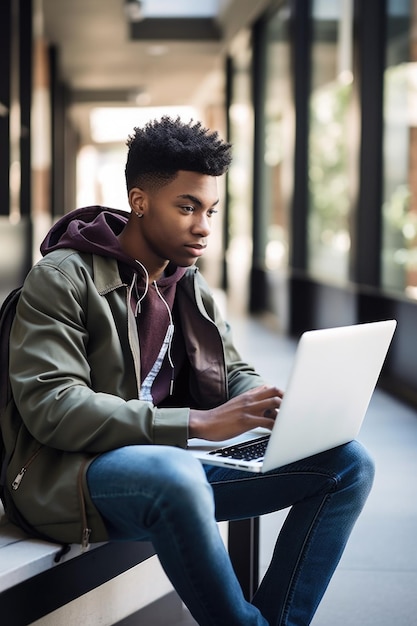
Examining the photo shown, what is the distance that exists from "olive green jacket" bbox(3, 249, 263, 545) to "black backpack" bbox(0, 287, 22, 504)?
0.03 meters

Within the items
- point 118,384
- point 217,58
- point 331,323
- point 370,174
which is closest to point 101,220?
point 118,384

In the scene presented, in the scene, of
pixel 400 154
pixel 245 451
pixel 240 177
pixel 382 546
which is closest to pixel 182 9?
pixel 240 177

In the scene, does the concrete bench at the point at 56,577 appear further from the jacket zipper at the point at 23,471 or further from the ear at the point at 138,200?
the ear at the point at 138,200

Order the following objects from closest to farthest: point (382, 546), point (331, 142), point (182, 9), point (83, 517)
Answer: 1. point (83, 517)
2. point (382, 546)
3. point (331, 142)
4. point (182, 9)

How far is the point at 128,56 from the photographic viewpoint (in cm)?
1642

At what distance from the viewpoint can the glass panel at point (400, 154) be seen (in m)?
6.64

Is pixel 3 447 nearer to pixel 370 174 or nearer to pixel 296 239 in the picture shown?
pixel 370 174

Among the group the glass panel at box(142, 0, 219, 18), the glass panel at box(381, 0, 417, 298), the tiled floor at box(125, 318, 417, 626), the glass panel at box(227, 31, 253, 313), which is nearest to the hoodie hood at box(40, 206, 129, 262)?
the tiled floor at box(125, 318, 417, 626)

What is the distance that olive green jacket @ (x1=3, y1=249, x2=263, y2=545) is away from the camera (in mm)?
1936

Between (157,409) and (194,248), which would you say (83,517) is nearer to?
(157,409)

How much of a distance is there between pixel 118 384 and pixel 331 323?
6772mm

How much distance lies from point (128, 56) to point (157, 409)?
15.2 m

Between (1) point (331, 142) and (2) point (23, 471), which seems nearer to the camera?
(2) point (23, 471)

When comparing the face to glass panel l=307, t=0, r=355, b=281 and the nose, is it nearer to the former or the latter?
the nose
